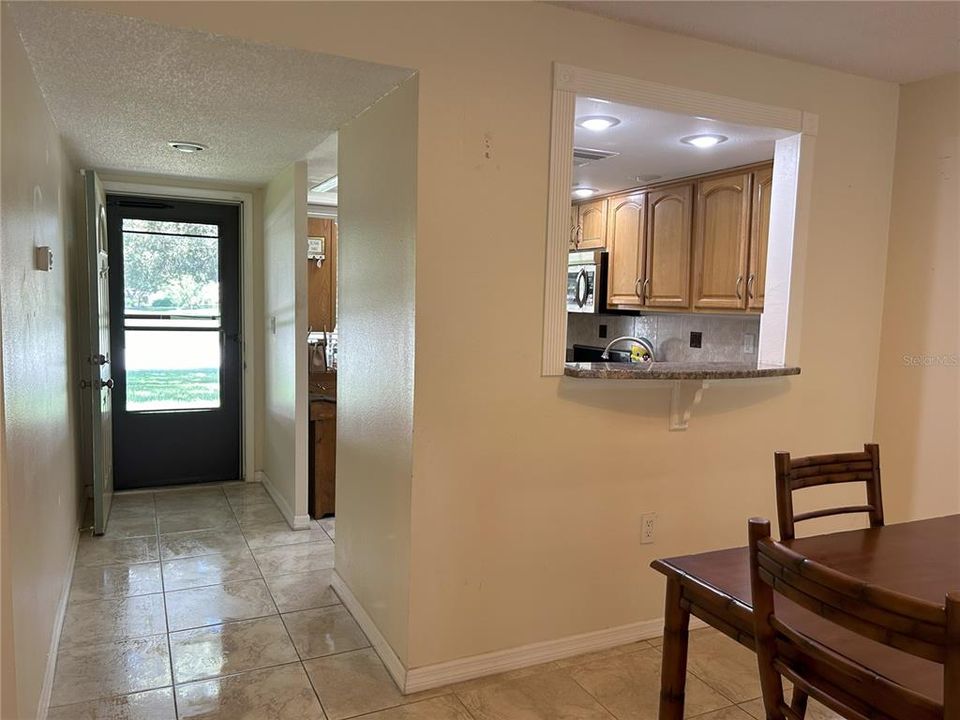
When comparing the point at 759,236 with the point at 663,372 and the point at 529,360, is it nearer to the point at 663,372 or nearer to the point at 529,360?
the point at 663,372

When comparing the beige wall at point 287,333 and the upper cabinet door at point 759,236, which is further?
the beige wall at point 287,333

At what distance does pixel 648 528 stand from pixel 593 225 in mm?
2543

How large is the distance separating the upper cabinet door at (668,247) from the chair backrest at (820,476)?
6.17 ft

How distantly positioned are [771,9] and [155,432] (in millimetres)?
4325

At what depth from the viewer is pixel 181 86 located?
233cm

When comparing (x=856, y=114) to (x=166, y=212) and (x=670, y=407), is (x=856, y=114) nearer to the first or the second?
(x=670, y=407)

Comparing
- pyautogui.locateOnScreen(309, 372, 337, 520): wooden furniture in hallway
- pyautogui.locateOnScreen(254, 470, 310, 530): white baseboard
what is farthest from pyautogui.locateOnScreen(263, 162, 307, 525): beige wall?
pyautogui.locateOnScreen(309, 372, 337, 520): wooden furniture in hallway

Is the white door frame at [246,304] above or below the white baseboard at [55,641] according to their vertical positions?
above

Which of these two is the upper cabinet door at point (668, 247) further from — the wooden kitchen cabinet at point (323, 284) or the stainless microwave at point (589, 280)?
the wooden kitchen cabinet at point (323, 284)

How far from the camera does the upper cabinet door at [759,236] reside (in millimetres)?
3307

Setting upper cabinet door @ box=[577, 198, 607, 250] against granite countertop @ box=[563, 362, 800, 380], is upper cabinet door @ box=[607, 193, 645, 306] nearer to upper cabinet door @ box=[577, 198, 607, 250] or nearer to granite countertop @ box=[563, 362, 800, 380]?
upper cabinet door @ box=[577, 198, 607, 250]

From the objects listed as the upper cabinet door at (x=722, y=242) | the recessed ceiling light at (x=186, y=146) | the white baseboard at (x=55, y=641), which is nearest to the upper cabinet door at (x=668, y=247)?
the upper cabinet door at (x=722, y=242)

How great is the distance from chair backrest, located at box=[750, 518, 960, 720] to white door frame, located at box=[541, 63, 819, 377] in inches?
49.7

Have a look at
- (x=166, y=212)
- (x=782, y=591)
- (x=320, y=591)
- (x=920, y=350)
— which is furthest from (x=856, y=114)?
(x=166, y=212)
